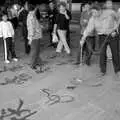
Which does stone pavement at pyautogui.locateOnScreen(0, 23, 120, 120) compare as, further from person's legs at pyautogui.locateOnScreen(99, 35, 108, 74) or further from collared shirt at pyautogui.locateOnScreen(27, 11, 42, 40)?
collared shirt at pyautogui.locateOnScreen(27, 11, 42, 40)

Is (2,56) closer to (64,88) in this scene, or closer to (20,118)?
(64,88)

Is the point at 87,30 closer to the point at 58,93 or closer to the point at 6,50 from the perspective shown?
the point at 58,93

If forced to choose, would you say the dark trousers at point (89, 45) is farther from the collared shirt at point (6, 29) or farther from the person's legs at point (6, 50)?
the person's legs at point (6, 50)

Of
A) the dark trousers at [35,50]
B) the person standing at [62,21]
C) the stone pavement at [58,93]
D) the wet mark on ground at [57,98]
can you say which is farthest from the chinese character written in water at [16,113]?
the person standing at [62,21]

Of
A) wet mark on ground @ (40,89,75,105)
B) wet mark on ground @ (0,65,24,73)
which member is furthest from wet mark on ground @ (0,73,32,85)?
wet mark on ground @ (40,89,75,105)

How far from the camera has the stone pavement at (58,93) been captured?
403cm

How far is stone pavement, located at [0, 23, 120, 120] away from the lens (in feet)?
13.2

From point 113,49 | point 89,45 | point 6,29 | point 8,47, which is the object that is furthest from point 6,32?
point 113,49

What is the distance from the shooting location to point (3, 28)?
21.5 feet

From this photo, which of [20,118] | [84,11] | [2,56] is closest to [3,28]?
[2,56]

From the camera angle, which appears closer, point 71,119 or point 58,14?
point 71,119

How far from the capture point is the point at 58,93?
15.9ft

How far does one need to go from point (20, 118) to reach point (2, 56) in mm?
3926

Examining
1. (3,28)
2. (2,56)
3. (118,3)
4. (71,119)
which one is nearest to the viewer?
(71,119)
